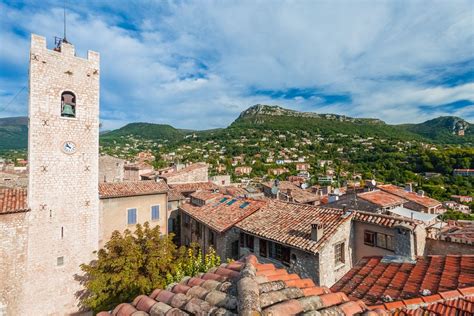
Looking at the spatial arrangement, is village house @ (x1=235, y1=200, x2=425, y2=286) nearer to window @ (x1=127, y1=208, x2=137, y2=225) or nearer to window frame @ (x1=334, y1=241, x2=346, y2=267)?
window frame @ (x1=334, y1=241, x2=346, y2=267)

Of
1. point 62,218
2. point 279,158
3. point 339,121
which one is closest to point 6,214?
point 62,218

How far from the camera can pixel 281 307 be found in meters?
2.59

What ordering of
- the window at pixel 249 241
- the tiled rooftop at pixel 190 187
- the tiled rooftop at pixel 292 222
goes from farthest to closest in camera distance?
the tiled rooftop at pixel 190 187
the window at pixel 249 241
the tiled rooftop at pixel 292 222

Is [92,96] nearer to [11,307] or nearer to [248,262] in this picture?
[11,307]

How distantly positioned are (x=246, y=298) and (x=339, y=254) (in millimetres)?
10993

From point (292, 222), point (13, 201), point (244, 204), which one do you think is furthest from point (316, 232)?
point (13, 201)

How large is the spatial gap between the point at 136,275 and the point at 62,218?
5.74 metres

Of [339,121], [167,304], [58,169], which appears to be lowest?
[167,304]

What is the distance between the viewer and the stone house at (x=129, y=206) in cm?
1722

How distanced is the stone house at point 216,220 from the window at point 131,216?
12.8ft

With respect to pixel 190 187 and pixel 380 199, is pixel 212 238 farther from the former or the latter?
pixel 190 187

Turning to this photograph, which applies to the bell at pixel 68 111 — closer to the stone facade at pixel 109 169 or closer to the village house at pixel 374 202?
the stone facade at pixel 109 169

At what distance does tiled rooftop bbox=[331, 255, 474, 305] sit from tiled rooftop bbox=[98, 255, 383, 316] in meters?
2.02

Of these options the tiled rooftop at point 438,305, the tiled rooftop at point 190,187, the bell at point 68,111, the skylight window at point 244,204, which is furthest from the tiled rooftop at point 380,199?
the bell at point 68,111
